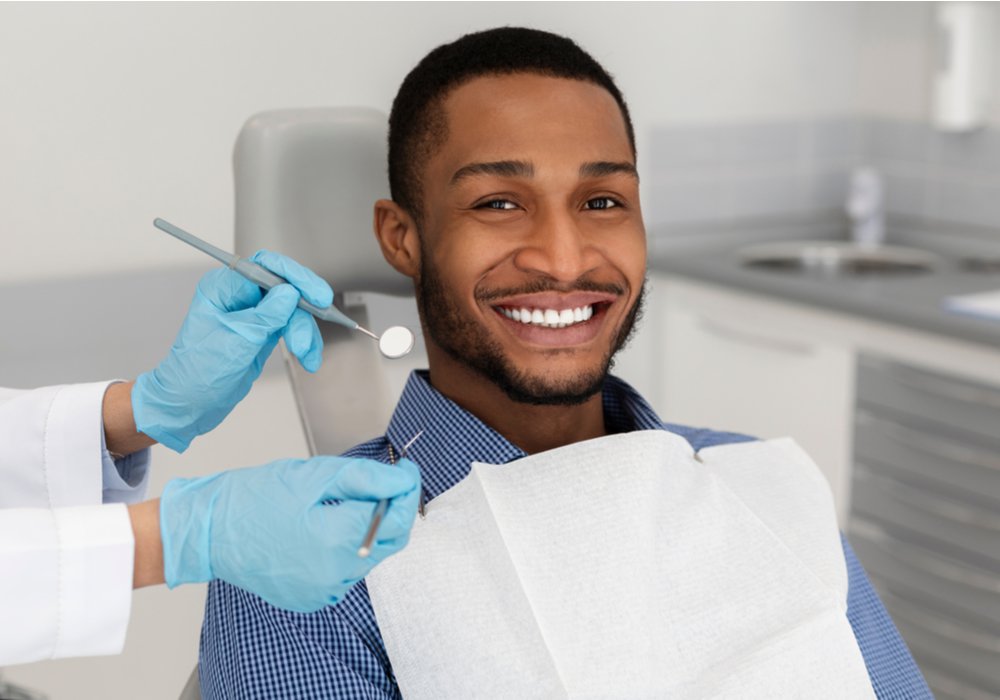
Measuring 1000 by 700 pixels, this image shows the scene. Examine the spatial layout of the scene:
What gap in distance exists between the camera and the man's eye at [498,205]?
1.45m

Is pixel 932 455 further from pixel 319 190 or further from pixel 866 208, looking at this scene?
pixel 319 190

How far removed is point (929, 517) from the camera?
2.50 meters

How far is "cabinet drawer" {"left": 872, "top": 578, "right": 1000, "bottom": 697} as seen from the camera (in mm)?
2414

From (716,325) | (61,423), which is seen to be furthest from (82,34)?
(716,325)

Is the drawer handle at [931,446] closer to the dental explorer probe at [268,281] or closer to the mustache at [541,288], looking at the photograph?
the mustache at [541,288]

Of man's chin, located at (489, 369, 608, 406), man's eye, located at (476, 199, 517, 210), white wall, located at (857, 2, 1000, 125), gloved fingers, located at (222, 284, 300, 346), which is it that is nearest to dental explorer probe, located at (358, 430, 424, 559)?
gloved fingers, located at (222, 284, 300, 346)

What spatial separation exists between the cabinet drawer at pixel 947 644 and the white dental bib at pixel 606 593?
1.20m

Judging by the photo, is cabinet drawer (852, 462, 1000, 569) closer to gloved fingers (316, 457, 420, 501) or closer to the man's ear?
the man's ear

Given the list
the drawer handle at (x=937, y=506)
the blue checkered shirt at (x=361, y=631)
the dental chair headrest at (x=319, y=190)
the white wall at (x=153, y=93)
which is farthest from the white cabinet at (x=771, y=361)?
the dental chair headrest at (x=319, y=190)

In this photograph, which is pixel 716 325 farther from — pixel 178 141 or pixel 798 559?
pixel 798 559

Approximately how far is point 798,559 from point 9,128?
1322 millimetres

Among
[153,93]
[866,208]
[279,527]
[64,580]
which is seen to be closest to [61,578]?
[64,580]

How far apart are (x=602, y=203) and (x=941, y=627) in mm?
1471

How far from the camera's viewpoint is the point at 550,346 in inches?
56.2
